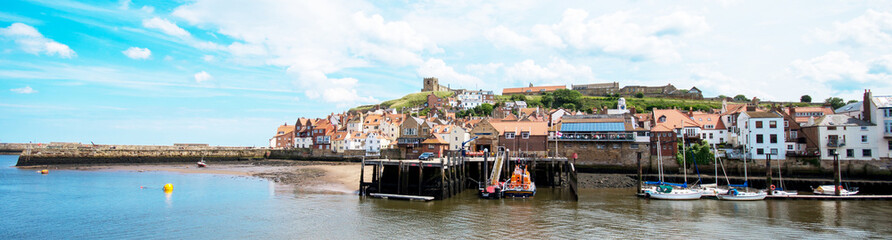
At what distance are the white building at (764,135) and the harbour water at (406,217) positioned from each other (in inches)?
664

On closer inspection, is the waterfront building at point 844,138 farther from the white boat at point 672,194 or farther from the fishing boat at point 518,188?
the fishing boat at point 518,188

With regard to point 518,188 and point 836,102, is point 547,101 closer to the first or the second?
point 836,102

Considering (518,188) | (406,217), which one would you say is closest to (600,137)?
(518,188)

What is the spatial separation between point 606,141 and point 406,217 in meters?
34.8

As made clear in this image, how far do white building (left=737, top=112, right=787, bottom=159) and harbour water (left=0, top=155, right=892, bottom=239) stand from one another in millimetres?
16871

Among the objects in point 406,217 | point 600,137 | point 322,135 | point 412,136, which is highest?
point 322,135

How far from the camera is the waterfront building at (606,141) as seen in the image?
5416cm

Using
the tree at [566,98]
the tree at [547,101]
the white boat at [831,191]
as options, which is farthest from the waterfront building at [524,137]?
the tree at [547,101]

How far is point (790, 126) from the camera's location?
165 feet

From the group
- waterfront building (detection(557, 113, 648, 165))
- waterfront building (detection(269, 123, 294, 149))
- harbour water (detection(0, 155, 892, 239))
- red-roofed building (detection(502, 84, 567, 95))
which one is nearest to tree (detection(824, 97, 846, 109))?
red-roofed building (detection(502, 84, 567, 95))

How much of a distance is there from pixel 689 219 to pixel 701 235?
4.57 meters

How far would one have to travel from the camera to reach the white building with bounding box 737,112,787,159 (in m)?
49.3

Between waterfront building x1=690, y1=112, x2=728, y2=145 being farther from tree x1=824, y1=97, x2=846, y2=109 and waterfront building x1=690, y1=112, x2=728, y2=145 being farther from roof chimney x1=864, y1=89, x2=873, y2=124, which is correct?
tree x1=824, y1=97, x2=846, y2=109

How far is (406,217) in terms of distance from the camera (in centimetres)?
2666
